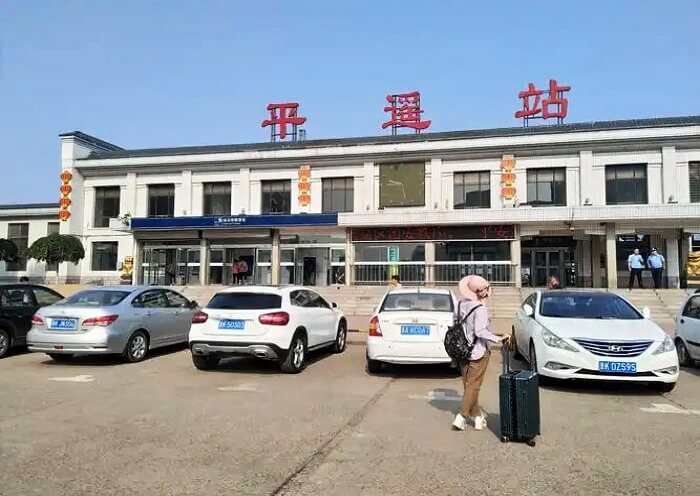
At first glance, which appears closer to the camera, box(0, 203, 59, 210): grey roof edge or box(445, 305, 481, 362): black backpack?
box(445, 305, 481, 362): black backpack

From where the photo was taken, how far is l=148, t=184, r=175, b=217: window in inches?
1331

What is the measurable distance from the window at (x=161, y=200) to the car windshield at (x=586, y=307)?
27974 mm

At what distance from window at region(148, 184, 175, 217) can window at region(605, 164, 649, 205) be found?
80.0 feet

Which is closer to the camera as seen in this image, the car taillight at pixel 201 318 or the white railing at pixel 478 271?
the car taillight at pixel 201 318

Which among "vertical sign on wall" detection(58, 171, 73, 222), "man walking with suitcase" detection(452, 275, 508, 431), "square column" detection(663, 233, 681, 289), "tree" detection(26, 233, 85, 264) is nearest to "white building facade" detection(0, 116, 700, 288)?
"square column" detection(663, 233, 681, 289)

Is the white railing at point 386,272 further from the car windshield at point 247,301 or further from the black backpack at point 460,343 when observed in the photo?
the black backpack at point 460,343

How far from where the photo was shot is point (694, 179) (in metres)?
27.5

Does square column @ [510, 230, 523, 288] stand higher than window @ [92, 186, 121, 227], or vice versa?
window @ [92, 186, 121, 227]

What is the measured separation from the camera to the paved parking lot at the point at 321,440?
4336mm

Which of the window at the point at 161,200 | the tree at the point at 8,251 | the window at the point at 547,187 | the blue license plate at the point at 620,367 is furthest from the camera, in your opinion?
the window at the point at 161,200

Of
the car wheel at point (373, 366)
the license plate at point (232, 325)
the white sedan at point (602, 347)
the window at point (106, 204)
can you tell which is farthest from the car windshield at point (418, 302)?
the window at point (106, 204)

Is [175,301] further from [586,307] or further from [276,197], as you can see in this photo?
[276,197]

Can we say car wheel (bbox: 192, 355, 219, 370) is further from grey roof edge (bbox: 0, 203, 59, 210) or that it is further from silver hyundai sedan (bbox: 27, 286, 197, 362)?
grey roof edge (bbox: 0, 203, 59, 210)

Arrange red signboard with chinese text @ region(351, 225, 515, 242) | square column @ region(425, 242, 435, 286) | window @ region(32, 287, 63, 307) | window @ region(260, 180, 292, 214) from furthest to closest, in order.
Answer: window @ region(260, 180, 292, 214) < square column @ region(425, 242, 435, 286) < red signboard with chinese text @ region(351, 225, 515, 242) < window @ region(32, 287, 63, 307)
